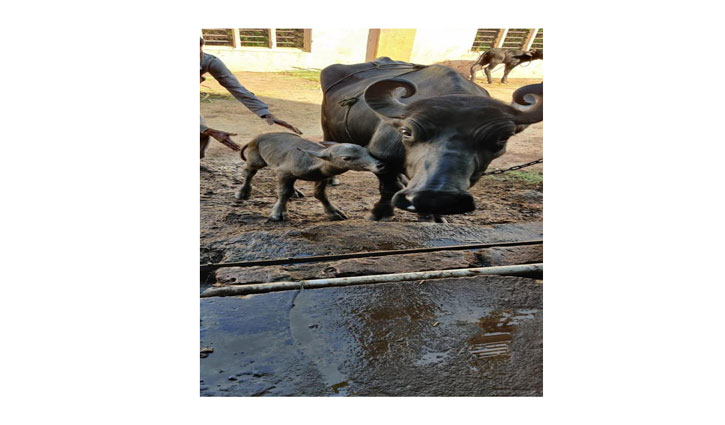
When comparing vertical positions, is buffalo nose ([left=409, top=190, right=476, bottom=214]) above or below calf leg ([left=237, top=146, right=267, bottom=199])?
below

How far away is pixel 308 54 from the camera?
4359mm

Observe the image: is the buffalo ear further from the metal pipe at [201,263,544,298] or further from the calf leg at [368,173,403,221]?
the metal pipe at [201,263,544,298]

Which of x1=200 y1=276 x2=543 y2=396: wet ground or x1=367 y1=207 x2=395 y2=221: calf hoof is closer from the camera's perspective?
x1=200 y1=276 x2=543 y2=396: wet ground

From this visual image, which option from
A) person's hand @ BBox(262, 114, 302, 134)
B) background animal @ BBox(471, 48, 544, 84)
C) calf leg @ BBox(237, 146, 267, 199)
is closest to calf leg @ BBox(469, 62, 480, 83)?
background animal @ BBox(471, 48, 544, 84)

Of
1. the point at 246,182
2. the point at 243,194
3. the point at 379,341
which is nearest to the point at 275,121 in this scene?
the point at 246,182

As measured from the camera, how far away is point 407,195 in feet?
11.8

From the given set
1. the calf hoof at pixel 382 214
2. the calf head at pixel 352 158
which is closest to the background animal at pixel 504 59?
the calf head at pixel 352 158

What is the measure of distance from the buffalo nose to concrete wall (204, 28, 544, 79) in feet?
4.31

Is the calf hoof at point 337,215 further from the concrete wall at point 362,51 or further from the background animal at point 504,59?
the background animal at point 504,59

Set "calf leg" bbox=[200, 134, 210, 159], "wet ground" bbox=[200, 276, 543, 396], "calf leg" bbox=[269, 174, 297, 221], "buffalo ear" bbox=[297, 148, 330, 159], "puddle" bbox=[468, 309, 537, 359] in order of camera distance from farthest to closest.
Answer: "calf leg" bbox=[269, 174, 297, 221], "calf leg" bbox=[200, 134, 210, 159], "buffalo ear" bbox=[297, 148, 330, 159], "puddle" bbox=[468, 309, 537, 359], "wet ground" bbox=[200, 276, 543, 396]

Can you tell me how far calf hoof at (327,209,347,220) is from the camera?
4.82 metres

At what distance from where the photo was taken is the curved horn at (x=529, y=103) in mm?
3822

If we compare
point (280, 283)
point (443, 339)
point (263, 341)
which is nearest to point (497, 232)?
point (443, 339)

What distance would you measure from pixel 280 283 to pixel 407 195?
3.64 ft
